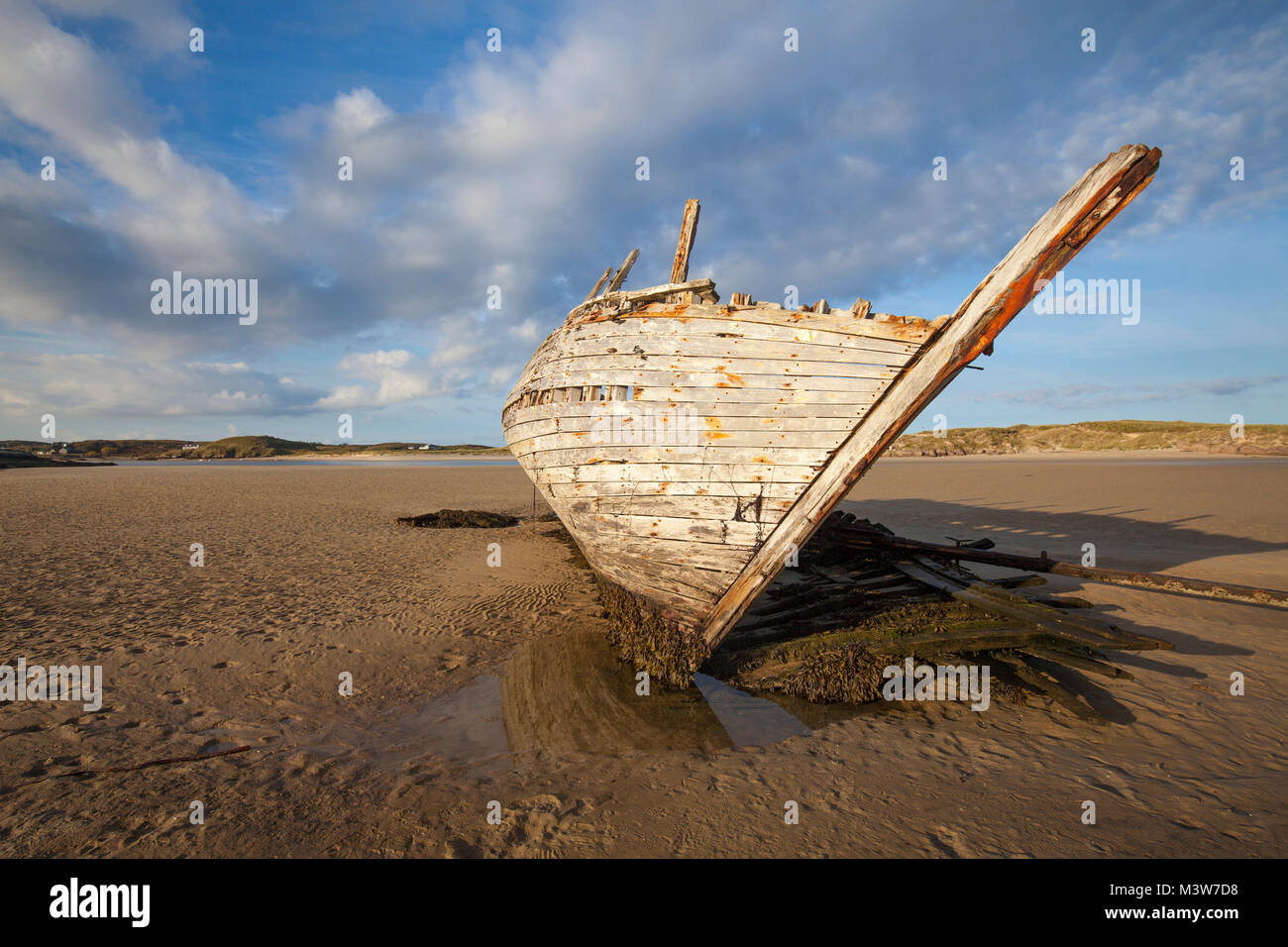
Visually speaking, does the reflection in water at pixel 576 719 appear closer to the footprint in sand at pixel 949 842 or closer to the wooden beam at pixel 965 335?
the wooden beam at pixel 965 335

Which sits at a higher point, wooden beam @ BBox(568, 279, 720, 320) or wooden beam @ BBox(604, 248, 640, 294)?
wooden beam @ BBox(604, 248, 640, 294)

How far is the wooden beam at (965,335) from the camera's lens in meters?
3.96

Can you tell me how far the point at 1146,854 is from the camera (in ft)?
10.3

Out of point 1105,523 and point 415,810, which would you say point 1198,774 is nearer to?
point 415,810

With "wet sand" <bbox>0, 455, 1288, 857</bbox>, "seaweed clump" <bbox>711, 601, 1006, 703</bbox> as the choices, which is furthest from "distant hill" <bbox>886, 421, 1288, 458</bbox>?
"seaweed clump" <bbox>711, 601, 1006, 703</bbox>

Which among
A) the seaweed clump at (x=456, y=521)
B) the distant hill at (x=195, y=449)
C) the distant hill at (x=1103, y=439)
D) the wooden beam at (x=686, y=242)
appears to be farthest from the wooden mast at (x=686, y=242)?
the distant hill at (x=195, y=449)

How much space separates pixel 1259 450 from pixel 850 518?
51.6 m

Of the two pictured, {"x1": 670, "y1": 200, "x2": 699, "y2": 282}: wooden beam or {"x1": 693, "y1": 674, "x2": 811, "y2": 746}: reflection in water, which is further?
{"x1": 670, "y1": 200, "x2": 699, "y2": 282}: wooden beam

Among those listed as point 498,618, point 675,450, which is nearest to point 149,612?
point 498,618

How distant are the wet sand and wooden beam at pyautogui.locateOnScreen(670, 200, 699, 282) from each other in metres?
4.51

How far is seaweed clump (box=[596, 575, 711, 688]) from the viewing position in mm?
5695

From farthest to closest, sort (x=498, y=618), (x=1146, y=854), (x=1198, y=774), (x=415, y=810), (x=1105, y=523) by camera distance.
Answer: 1. (x=1105, y=523)
2. (x=498, y=618)
3. (x=1198, y=774)
4. (x=415, y=810)
5. (x=1146, y=854)

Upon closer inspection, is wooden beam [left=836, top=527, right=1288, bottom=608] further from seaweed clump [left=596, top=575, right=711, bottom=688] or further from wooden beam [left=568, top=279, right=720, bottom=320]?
wooden beam [left=568, top=279, right=720, bottom=320]

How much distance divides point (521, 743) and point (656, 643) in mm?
1844
